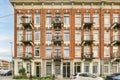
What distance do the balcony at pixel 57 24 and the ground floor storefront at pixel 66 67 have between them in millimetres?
6754

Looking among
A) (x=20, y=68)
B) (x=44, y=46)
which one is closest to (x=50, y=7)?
(x=44, y=46)

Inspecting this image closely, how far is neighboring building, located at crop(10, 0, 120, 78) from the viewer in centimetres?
5950

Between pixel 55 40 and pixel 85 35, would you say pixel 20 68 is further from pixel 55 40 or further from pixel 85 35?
pixel 85 35

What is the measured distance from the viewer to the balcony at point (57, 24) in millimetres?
59938

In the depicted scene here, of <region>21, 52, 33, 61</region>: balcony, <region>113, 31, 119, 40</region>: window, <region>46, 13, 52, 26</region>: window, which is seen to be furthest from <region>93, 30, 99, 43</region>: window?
<region>21, 52, 33, 61</region>: balcony

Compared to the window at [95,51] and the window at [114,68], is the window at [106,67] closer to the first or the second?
the window at [114,68]

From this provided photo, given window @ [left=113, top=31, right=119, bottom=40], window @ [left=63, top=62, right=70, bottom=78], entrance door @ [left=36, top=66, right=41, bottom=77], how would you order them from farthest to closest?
window @ [left=113, top=31, right=119, bottom=40] < entrance door @ [left=36, top=66, right=41, bottom=77] < window @ [left=63, top=62, right=70, bottom=78]

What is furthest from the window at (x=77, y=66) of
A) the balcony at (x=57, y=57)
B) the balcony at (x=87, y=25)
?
the balcony at (x=87, y=25)

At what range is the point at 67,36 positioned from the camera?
60344 mm

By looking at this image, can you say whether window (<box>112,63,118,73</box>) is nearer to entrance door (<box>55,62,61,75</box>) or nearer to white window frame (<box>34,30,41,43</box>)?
entrance door (<box>55,62,61,75</box>)

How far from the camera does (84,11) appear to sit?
198ft

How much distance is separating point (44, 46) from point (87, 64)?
9.18m

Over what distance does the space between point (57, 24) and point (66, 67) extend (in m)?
8.68

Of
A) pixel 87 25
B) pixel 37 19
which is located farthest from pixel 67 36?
pixel 37 19
